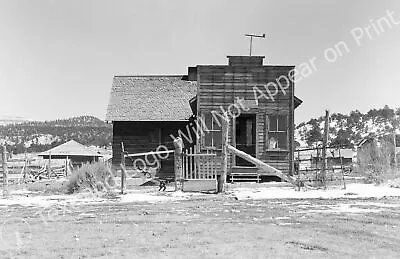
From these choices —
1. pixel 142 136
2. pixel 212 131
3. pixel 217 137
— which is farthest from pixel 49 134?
pixel 217 137

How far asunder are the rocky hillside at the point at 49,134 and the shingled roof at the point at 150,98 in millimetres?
63984

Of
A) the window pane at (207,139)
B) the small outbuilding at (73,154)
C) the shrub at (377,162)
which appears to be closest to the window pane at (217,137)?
the window pane at (207,139)

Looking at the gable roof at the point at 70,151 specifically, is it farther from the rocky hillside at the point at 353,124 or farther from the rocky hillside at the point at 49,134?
the rocky hillside at the point at 353,124

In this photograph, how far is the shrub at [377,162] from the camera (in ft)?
72.5

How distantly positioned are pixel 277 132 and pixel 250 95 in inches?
87.5

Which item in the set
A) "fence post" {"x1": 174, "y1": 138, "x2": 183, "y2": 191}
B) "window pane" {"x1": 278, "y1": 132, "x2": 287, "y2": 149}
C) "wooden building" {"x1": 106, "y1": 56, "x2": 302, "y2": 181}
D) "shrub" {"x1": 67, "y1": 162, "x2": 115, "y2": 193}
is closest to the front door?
"wooden building" {"x1": 106, "y1": 56, "x2": 302, "y2": 181}

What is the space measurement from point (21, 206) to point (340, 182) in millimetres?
12832

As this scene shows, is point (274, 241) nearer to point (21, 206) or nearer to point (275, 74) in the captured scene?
point (21, 206)

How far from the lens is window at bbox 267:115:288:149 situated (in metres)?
24.8

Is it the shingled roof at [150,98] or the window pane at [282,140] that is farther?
the shingled roof at [150,98]

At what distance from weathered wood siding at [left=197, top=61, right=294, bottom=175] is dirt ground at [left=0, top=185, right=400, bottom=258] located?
9.25 m

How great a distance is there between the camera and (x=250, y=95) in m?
24.8

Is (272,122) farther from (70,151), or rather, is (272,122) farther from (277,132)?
(70,151)

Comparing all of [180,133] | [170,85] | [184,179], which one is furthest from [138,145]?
[184,179]
